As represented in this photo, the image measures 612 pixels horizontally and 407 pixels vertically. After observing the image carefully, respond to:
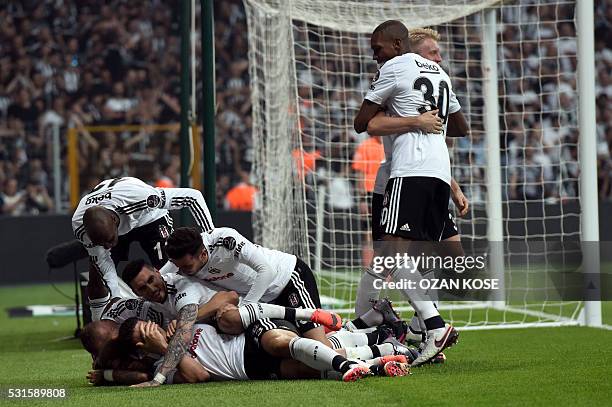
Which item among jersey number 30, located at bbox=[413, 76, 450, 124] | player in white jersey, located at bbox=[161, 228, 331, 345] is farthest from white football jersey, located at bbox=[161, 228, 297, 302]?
jersey number 30, located at bbox=[413, 76, 450, 124]

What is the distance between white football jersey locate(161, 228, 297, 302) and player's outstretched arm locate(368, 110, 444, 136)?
3.22 feet

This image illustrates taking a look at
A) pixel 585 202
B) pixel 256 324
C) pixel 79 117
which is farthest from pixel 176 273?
pixel 79 117

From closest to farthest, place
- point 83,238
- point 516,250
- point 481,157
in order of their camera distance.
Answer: point 83,238, point 516,250, point 481,157

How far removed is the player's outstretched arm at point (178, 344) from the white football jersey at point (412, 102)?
4.77ft

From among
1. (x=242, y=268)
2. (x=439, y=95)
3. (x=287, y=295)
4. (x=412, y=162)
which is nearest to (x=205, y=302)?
(x=242, y=268)

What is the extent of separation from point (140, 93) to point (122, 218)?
38.1ft

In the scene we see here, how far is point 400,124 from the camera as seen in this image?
6625mm

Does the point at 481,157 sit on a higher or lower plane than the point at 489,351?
higher

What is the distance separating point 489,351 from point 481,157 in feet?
26.7

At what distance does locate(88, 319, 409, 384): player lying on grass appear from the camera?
621 cm

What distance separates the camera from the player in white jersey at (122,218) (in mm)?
6797

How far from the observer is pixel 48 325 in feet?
37.3

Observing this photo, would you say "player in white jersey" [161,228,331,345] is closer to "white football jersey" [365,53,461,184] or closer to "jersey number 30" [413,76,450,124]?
"white football jersey" [365,53,461,184]

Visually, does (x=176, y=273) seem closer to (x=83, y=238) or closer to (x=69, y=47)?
(x=83, y=238)
